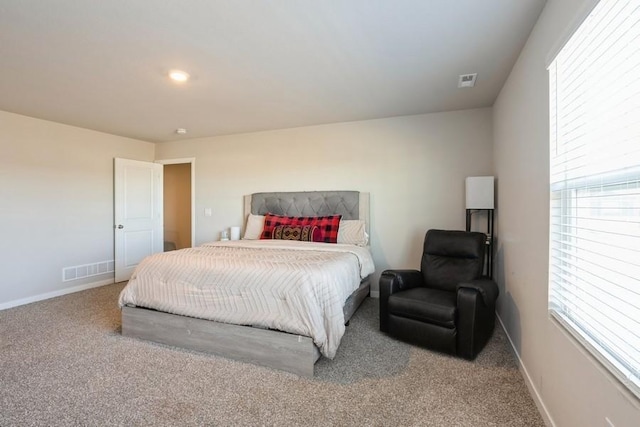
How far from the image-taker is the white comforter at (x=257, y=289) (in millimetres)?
2209

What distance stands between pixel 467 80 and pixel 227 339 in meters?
3.15

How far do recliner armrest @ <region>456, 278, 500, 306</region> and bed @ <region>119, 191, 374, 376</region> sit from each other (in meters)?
0.99

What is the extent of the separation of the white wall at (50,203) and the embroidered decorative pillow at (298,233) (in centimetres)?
290

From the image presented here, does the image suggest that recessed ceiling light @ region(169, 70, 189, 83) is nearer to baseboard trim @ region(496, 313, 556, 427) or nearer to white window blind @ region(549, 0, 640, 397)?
white window blind @ region(549, 0, 640, 397)

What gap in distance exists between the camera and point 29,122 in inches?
153

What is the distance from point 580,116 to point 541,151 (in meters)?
0.48

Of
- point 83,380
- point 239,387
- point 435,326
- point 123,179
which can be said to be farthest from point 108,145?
point 435,326

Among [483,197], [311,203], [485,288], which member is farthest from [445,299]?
[311,203]

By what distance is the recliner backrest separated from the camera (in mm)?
2975

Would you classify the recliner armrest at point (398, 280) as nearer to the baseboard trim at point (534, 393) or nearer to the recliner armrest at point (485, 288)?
the recliner armrest at point (485, 288)

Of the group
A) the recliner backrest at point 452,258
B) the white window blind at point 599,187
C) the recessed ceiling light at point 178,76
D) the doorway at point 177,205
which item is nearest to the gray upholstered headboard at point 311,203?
the recliner backrest at point 452,258

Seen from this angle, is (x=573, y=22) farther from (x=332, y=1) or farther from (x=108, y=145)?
(x=108, y=145)

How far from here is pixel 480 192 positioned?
3.32m

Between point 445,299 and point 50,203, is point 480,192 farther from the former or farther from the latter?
point 50,203
